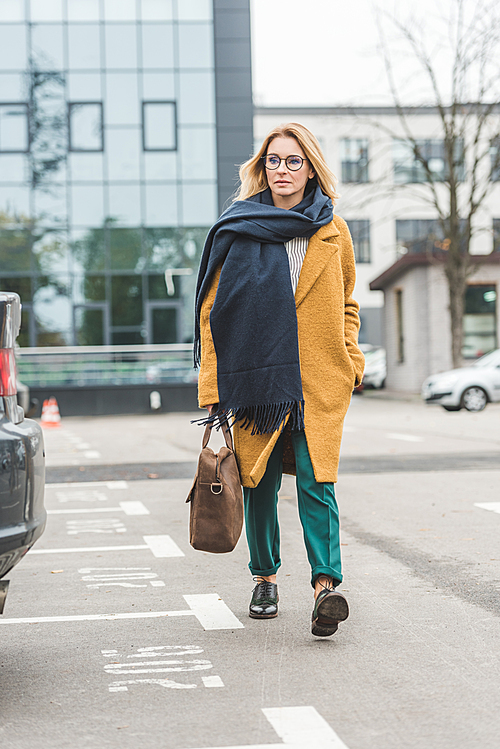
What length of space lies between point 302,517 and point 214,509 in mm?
382

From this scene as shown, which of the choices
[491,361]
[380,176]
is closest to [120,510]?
[491,361]

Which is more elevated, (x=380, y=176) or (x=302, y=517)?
(x=380, y=176)

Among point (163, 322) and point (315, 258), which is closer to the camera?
point (315, 258)

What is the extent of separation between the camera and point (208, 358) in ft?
13.5

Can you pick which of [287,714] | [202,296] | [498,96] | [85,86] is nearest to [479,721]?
[287,714]

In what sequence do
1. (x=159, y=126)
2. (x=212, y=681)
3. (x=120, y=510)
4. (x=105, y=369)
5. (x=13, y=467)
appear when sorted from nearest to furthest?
1. (x=13, y=467)
2. (x=212, y=681)
3. (x=120, y=510)
4. (x=105, y=369)
5. (x=159, y=126)

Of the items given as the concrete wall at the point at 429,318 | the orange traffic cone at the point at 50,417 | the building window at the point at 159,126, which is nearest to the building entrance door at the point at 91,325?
the building window at the point at 159,126

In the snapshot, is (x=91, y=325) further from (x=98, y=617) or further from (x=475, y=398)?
(x=98, y=617)

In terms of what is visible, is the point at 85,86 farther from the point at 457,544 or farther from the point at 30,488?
the point at 30,488

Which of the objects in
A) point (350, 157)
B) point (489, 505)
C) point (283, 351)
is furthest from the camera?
point (350, 157)

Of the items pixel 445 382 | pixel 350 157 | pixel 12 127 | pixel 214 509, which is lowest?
pixel 214 509

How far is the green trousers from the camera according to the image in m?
4.00

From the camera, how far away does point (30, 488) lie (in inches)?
133

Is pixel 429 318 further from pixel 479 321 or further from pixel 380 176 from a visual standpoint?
pixel 380 176
